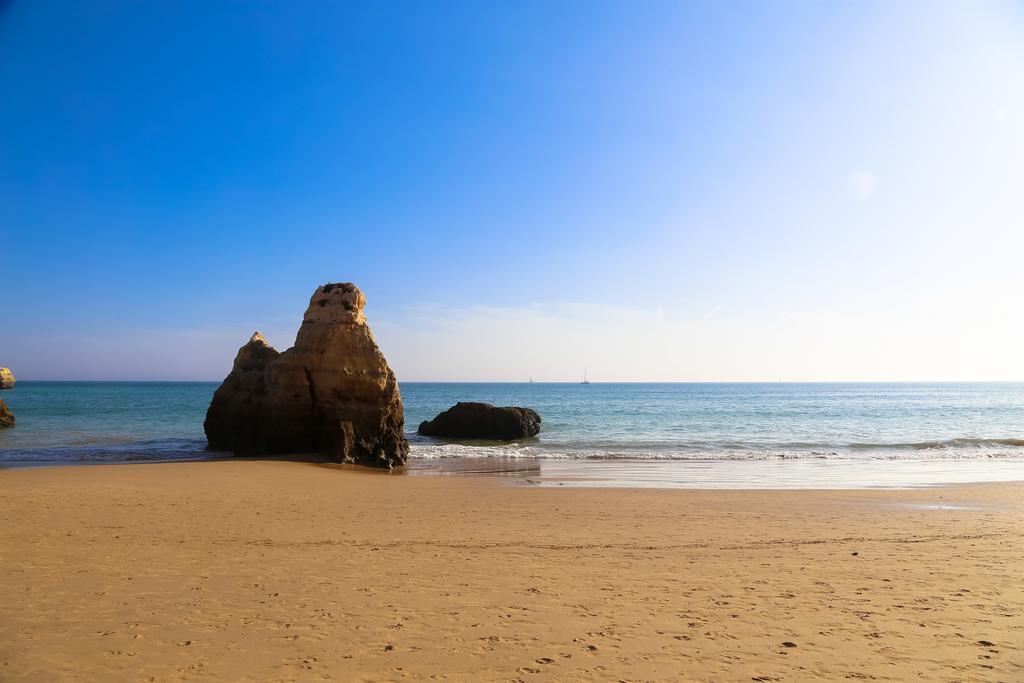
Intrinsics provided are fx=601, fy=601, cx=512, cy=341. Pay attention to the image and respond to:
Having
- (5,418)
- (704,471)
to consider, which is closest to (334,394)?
(704,471)

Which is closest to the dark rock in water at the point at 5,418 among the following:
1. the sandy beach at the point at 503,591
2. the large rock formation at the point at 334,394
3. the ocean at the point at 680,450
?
the ocean at the point at 680,450

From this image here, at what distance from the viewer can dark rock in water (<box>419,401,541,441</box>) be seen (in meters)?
33.9

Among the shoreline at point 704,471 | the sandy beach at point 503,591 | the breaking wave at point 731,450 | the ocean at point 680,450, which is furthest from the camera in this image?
the breaking wave at point 731,450

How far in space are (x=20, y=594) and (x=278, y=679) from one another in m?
4.13

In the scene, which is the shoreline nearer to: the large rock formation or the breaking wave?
the breaking wave

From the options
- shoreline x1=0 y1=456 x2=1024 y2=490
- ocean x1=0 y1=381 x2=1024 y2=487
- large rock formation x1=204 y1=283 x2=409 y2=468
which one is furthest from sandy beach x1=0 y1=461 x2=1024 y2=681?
large rock formation x1=204 y1=283 x2=409 y2=468

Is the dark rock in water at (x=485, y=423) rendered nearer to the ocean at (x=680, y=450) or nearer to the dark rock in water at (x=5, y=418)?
the ocean at (x=680, y=450)

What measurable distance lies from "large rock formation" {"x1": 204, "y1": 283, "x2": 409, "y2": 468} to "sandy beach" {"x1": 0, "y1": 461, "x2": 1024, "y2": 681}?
931cm

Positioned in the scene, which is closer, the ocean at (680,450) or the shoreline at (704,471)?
the shoreline at (704,471)

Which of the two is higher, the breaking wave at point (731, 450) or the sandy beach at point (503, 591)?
the sandy beach at point (503, 591)

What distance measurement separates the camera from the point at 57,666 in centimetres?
505

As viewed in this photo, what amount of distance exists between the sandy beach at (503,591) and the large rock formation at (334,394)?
9.31 metres

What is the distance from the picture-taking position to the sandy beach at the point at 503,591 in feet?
17.5

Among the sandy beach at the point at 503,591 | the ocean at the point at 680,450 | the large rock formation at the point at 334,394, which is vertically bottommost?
the ocean at the point at 680,450
